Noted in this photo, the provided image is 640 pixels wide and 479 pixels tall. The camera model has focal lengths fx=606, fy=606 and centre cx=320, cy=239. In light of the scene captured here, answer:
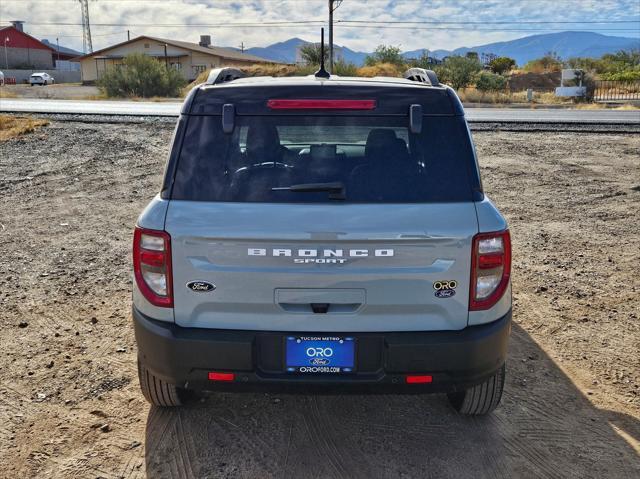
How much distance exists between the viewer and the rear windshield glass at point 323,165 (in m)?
2.96

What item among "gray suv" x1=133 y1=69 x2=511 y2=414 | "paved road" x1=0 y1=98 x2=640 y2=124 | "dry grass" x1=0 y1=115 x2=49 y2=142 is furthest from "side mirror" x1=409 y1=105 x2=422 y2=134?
"paved road" x1=0 y1=98 x2=640 y2=124

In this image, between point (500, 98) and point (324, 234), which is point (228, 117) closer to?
point (324, 234)

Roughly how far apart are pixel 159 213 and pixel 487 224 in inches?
62.6

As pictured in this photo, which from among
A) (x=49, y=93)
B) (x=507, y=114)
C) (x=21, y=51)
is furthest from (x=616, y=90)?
(x=21, y=51)

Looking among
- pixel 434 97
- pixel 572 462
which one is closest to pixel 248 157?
pixel 434 97

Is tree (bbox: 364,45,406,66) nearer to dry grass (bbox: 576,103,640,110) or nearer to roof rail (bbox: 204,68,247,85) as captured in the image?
dry grass (bbox: 576,103,640,110)

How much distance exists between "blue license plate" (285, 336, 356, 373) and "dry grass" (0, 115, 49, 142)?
15902 mm

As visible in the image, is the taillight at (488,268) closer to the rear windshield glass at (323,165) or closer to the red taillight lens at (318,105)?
the rear windshield glass at (323,165)

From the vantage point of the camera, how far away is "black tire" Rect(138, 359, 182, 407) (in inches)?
138

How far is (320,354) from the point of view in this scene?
2967 millimetres

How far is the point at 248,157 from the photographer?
10.3ft

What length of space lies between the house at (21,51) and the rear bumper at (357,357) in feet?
303

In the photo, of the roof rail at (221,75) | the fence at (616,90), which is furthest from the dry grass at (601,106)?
the roof rail at (221,75)

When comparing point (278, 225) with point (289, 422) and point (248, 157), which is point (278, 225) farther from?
point (289, 422)
